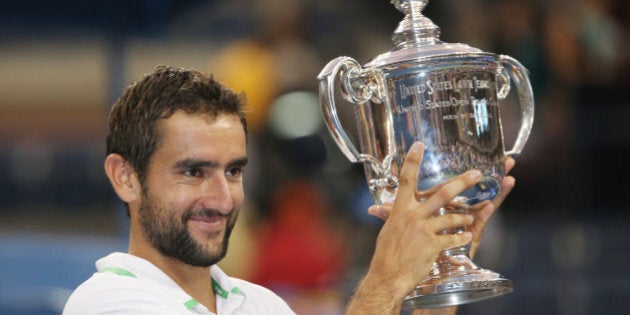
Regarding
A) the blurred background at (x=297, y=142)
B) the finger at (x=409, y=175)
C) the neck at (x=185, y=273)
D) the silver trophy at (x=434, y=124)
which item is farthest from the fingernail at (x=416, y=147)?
the blurred background at (x=297, y=142)

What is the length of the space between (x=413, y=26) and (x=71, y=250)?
187 centimetres

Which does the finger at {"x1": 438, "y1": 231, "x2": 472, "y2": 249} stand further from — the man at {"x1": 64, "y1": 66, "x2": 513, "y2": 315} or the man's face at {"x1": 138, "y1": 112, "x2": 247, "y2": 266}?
the man's face at {"x1": 138, "y1": 112, "x2": 247, "y2": 266}

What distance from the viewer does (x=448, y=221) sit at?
2402 millimetres

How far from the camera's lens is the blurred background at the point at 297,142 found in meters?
4.21

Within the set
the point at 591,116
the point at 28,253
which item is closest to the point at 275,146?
the point at 28,253

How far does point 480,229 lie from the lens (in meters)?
2.70

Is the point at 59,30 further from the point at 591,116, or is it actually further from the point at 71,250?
the point at 591,116

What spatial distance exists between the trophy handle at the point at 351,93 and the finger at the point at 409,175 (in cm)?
20

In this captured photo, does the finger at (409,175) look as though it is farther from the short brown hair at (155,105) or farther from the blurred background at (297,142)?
the blurred background at (297,142)

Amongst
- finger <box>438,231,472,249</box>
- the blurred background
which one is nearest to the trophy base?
finger <box>438,231,472,249</box>

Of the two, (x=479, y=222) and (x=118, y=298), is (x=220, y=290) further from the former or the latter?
(x=479, y=222)

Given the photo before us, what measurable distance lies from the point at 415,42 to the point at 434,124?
0.78 ft

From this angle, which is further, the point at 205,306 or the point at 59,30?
the point at 59,30

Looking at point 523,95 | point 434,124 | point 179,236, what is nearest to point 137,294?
point 179,236
